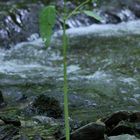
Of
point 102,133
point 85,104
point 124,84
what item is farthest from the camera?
point 124,84

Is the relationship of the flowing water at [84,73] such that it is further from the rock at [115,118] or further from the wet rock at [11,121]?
the wet rock at [11,121]

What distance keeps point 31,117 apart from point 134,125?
44.6 inches

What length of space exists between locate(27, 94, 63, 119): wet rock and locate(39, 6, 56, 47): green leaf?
7.87 feet

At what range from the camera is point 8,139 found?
12.2 feet

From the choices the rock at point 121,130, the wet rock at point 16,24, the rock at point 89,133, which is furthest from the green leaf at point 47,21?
the wet rock at point 16,24

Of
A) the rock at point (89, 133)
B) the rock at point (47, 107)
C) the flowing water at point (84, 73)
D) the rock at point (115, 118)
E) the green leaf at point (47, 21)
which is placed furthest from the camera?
the flowing water at point (84, 73)

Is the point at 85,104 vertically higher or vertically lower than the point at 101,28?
lower

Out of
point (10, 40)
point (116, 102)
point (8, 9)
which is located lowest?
point (116, 102)

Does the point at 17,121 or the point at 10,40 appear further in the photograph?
the point at 10,40

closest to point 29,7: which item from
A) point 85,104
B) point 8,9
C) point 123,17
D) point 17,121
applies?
point 8,9

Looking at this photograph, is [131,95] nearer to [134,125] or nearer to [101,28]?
[134,125]

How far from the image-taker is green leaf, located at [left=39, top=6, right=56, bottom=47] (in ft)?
7.74

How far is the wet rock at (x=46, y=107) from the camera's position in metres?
4.78

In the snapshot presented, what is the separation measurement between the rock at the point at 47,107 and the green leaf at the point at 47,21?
2398 millimetres
